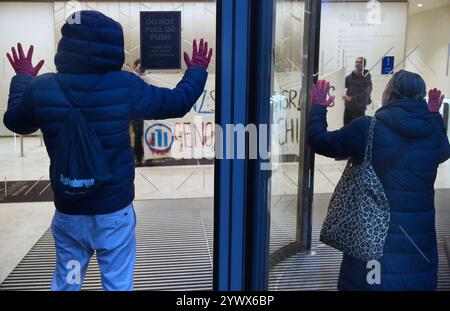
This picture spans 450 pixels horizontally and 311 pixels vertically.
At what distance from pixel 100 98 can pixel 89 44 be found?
0.20 meters

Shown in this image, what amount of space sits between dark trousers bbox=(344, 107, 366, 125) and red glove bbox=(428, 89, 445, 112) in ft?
0.91

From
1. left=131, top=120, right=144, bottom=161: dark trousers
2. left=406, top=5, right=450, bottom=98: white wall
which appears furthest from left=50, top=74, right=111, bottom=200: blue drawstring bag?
left=406, top=5, right=450, bottom=98: white wall

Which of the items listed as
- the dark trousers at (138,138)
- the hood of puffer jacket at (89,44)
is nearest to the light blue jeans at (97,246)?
the dark trousers at (138,138)

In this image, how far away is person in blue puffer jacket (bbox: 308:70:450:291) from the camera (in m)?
1.99

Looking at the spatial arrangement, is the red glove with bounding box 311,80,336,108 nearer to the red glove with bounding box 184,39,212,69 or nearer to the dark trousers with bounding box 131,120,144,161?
the red glove with bounding box 184,39,212,69

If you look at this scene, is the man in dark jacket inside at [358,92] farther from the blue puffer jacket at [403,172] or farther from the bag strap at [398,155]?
the bag strap at [398,155]

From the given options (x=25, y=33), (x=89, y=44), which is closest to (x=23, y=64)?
(x=89, y=44)

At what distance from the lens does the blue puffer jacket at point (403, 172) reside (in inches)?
78.7

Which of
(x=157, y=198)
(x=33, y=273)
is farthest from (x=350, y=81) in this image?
(x=157, y=198)

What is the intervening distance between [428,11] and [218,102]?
116 cm

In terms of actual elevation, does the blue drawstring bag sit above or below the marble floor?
above

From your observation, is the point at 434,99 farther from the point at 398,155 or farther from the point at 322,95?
the point at 322,95

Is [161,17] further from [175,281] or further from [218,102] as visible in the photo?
[175,281]

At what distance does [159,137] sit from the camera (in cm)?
279
